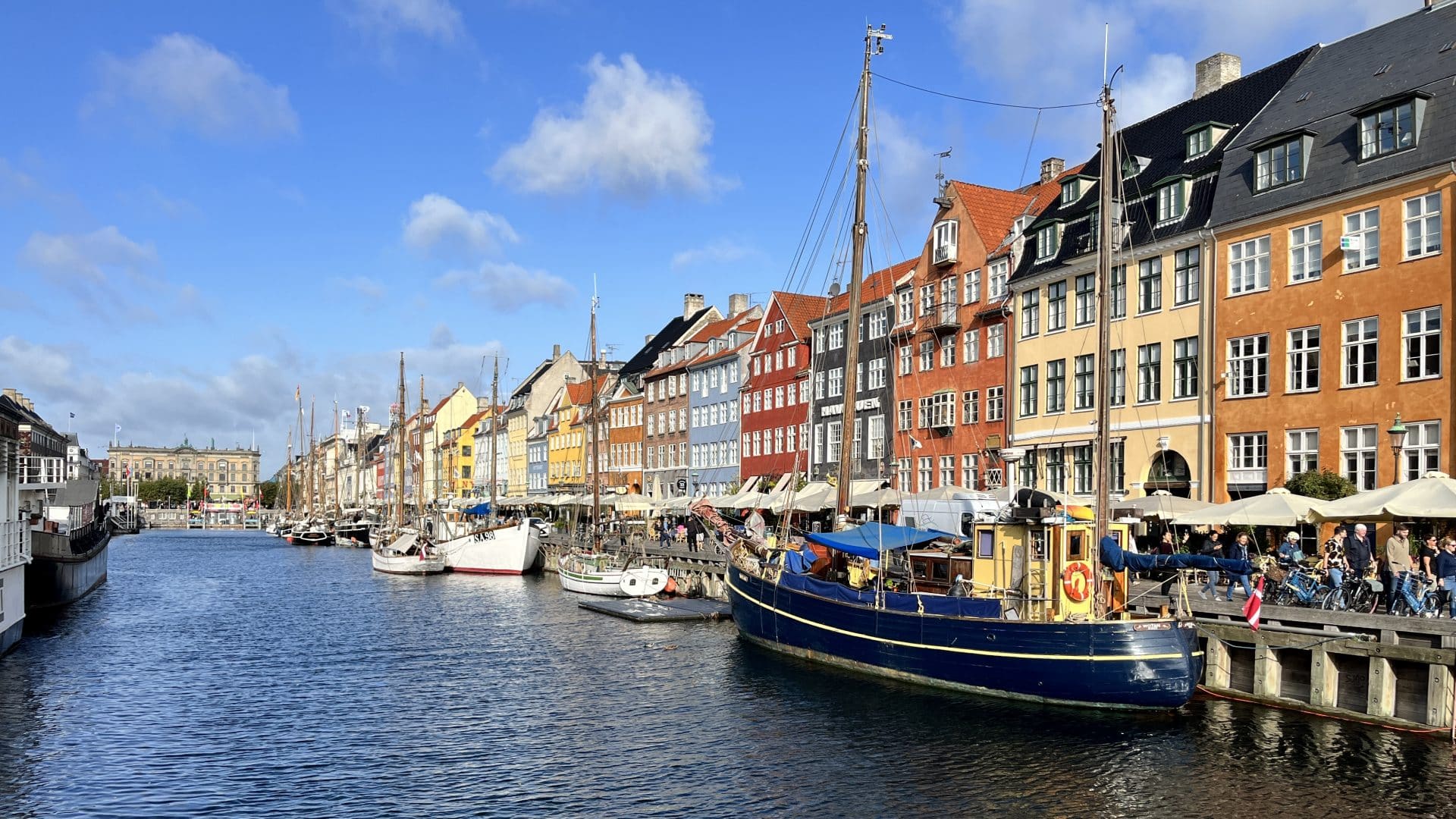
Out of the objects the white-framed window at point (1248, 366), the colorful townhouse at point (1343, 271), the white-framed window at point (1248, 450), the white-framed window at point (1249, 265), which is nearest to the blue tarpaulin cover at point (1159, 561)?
the colorful townhouse at point (1343, 271)

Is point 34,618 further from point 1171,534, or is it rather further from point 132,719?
point 1171,534

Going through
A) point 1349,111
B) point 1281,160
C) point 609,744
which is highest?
point 1349,111

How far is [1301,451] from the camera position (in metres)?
38.8

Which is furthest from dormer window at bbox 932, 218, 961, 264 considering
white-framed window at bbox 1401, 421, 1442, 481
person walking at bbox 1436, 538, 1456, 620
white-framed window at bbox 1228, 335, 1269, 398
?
person walking at bbox 1436, 538, 1456, 620

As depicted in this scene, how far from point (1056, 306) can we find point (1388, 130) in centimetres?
1517

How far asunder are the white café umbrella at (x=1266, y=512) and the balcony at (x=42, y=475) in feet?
116

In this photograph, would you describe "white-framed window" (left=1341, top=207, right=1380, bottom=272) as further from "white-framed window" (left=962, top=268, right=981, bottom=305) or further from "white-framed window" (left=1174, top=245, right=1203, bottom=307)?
"white-framed window" (left=962, top=268, right=981, bottom=305)

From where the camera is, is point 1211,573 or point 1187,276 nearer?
point 1211,573

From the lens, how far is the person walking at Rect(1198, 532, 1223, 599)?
28.7 m

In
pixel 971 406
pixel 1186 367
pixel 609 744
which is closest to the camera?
pixel 609 744

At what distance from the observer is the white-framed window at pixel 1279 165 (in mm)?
39656

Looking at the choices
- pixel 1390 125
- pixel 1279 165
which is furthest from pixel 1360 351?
pixel 1279 165

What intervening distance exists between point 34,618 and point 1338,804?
152ft

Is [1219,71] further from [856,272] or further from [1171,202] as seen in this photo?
[856,272]
